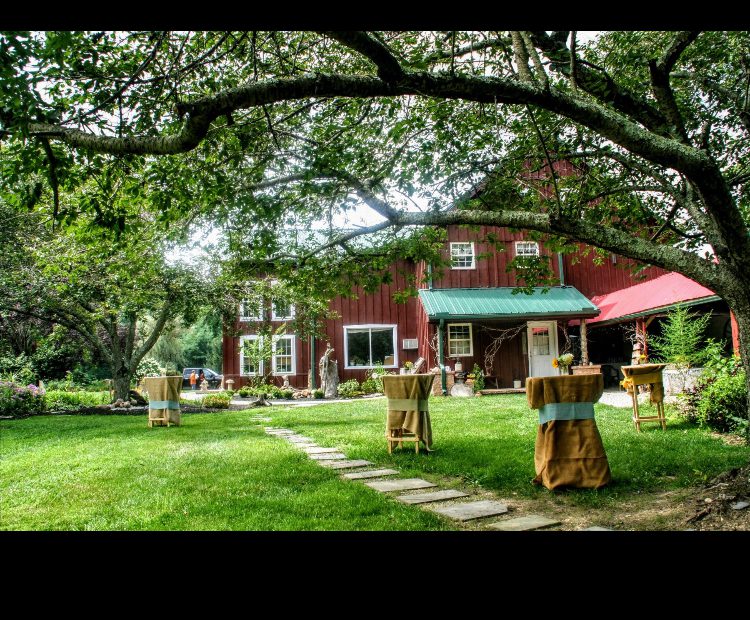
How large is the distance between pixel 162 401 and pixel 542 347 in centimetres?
1213

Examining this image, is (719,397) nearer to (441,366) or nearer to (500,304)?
(441,366)

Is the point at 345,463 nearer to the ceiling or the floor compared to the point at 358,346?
nearer to the floor

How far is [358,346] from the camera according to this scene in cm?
2019

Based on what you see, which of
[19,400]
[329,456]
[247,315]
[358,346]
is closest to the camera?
[329,456]

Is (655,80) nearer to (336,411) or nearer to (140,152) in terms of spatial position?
(140,152)

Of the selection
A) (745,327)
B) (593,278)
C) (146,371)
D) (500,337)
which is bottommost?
(146,371)

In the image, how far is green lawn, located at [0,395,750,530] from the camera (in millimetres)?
4027

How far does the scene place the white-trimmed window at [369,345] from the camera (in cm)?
2002

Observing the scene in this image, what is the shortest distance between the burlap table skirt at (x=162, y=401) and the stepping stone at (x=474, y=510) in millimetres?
7840

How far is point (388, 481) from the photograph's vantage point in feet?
17.0

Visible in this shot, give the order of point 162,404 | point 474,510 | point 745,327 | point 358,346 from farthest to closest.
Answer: point 358,346 → point 162,404 → point 745,327 → point 474,510

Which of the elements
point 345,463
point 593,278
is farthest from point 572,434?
point 593,278
